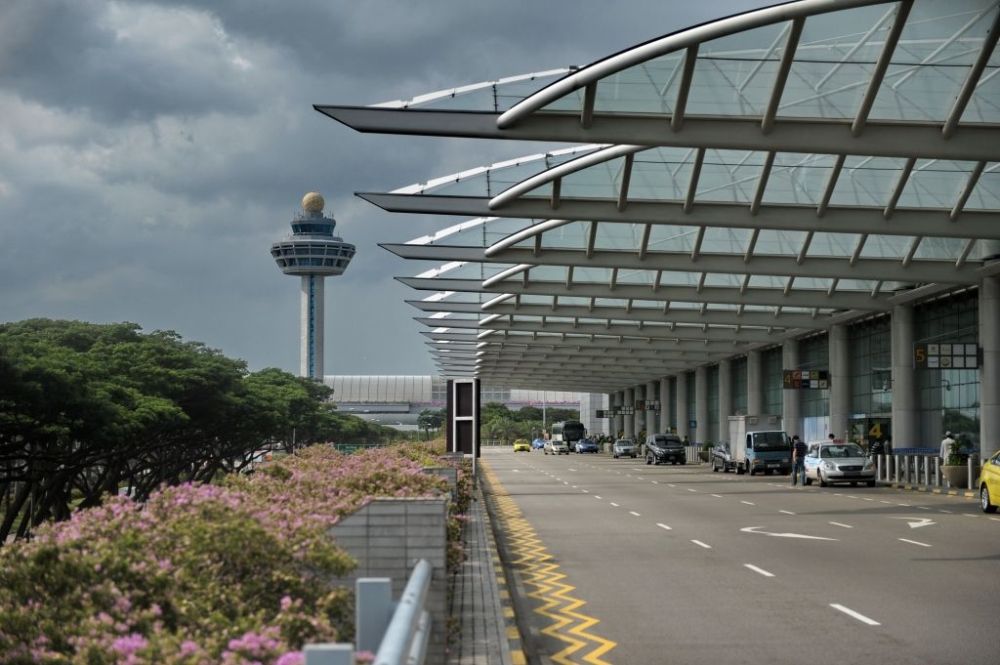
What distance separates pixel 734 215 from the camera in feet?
111

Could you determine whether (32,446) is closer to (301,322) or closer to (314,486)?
(314,486)

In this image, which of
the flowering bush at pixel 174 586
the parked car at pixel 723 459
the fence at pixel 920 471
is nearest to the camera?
the flowering bush at pixel 174 586

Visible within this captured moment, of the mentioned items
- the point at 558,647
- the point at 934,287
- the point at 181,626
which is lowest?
the point at 558,647

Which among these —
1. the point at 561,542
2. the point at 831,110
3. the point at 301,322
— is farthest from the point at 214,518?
the point at 301,322

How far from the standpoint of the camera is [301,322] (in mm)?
186500

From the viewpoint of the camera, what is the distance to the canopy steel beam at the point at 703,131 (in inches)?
1020

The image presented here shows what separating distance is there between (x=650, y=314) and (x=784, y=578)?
135ft

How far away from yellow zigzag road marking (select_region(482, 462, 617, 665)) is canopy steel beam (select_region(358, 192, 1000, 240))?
9479mm

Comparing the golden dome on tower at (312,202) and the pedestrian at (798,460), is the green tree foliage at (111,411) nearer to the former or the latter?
the pedestrian at (798,460)

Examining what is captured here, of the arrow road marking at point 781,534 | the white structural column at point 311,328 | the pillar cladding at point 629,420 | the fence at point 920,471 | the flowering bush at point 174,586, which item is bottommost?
the arrow road marking at point 781,534

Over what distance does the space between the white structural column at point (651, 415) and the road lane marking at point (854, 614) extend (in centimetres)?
10824

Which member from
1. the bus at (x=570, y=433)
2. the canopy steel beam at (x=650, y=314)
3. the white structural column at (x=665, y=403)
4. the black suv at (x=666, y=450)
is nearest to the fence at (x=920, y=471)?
the canopy steel beam at (x=650, y=314)

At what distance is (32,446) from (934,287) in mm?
31812

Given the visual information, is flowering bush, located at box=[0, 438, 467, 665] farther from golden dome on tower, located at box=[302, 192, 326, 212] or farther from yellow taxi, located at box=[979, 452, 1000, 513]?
golden dome on tower, located at box=[302, 192, 326, 212]
